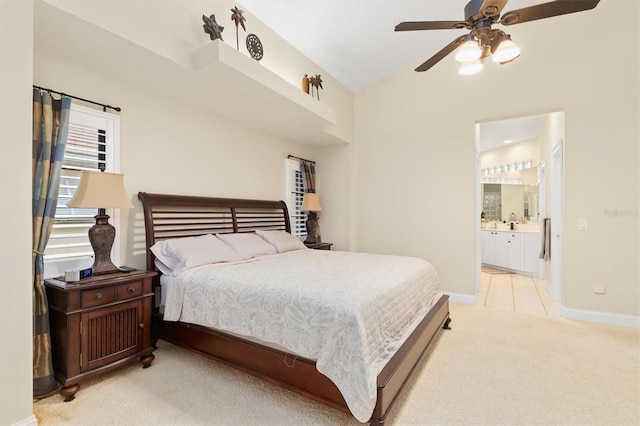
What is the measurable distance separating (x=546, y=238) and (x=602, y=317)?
68.2 inches

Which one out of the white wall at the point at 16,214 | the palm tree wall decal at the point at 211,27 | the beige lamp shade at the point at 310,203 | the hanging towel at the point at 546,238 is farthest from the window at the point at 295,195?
the hanging towel at the point at 546,238

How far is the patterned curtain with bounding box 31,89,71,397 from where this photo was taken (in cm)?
205

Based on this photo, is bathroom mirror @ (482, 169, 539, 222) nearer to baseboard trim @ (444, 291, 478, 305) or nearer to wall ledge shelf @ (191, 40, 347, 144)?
baseboard trim @ (444, 291, 478, 305)

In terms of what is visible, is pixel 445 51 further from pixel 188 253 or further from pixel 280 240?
pixel 188 253

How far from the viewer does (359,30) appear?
12.4 ft

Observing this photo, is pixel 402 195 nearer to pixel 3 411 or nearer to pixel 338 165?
pixel 338 165

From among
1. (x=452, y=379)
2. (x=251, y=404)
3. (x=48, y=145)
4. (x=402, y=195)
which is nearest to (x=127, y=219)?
(x=48, y=145)

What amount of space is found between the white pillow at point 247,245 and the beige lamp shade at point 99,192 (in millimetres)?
1086

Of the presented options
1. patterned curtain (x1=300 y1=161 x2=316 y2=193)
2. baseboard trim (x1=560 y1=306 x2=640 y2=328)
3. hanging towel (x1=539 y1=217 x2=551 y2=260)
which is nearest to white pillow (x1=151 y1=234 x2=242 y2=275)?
patterned curtain (x1=300 y1=161 x2=316 y2=193)

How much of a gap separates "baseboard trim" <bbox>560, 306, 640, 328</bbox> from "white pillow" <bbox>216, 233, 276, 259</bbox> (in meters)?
3.57

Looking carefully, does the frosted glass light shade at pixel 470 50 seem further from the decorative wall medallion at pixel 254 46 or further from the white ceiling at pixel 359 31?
the decorative wall medallion at pixel 254 46

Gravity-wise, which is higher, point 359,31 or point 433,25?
point 359,31

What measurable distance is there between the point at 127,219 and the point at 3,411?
1.62m

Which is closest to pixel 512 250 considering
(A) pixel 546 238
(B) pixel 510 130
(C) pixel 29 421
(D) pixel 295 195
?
(A) pixel 546 238
